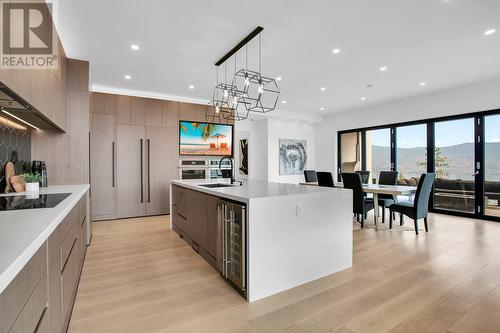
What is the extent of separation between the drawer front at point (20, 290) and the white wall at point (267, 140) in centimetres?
693

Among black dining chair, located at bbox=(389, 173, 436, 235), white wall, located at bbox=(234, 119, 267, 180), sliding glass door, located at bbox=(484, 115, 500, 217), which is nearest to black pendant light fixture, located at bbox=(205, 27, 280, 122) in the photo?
white wall, located at bbox=(234, 119, 267, 180)

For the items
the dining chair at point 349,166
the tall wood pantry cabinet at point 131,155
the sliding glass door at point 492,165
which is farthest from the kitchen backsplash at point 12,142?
the dining chair at point 349,166

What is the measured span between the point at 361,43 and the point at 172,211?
397 centimetres

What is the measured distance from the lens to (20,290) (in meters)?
0.76

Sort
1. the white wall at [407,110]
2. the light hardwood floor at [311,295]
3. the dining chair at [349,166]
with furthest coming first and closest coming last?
1. the dining chair at [349,166]
2. the white wall at [407,110]
3. the light hardwood floor at [311,295]

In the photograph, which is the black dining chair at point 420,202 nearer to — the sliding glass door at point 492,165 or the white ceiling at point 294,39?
the white ceiling at point 294,39

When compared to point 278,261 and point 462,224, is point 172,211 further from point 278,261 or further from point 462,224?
point 462,224

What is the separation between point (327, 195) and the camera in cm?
241

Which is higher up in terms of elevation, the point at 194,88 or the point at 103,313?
the point at 194,88

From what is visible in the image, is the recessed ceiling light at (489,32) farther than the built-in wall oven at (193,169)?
No

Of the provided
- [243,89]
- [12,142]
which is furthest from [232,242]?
[243,89]

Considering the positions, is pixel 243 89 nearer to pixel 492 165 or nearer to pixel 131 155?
pixel 131 155

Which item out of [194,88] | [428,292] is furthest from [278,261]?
[194,88]

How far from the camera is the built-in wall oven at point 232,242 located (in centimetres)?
200
